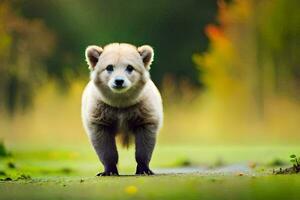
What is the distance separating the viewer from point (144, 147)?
199 inches

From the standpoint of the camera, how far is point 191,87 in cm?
631

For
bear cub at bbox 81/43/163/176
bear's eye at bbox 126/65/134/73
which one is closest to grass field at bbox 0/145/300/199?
bear cub at bbox 81/43/163/176

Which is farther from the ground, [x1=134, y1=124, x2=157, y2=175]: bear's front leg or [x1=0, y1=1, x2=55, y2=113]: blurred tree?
[x1=0, y1=1, x2=55, y2=113]: blurred tree

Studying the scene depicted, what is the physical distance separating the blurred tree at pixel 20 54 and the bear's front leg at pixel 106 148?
1222mm

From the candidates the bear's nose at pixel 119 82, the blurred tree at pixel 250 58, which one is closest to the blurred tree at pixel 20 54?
the blurred tree at pixel 250 58

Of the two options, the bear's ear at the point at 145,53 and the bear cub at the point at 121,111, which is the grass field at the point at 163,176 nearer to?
the bear cub at the point at 121,111

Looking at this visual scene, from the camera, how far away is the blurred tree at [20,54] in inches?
244

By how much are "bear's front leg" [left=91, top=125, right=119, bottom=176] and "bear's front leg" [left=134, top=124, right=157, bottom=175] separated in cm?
12

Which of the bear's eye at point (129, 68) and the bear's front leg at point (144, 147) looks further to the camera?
the bear's front leg at point (144, 147)

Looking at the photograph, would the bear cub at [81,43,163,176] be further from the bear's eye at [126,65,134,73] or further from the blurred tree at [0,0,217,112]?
the blurred tree at [0,0,217,112]

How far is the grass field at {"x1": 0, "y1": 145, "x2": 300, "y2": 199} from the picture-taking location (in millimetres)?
4223

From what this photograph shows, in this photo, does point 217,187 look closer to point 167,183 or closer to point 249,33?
point 167,183

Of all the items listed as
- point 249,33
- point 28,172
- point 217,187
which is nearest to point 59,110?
point 28,172

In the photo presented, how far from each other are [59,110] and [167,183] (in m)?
1.68
